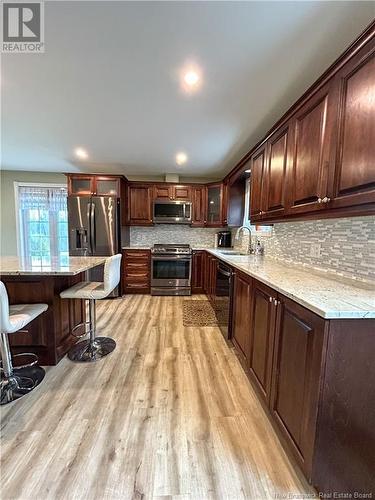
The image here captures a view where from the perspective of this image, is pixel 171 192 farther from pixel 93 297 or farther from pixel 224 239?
pixel 93 297

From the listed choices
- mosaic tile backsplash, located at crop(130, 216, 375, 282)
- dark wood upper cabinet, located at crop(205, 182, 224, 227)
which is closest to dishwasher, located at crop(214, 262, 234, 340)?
mosaic tile backsplash, located at crop(130, 216, 375, 282)

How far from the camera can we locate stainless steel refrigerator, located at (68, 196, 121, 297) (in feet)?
13.2

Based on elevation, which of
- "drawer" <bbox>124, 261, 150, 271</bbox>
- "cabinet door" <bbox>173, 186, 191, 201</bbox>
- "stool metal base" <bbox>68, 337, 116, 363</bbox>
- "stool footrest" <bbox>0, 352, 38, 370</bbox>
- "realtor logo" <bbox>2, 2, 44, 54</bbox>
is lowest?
"stool metal base" <bbox>68, 337, 116, 363</bbox>

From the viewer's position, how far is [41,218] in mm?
4930

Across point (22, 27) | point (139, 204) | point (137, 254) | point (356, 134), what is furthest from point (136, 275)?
point (356, 134)

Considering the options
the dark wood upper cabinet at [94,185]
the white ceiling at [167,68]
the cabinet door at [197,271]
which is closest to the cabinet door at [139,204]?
the dark wood upper cabinet at [94,185]

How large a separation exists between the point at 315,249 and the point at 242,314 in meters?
0.86

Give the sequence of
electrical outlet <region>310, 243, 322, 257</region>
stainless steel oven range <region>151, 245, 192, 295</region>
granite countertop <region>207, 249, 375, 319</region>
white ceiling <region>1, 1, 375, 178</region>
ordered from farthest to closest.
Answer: stainless steel oven range <region>151, 245, 192, 295</region> < electrical outlet <region>310, 243, 322, 257</region> < white ceiling <region>1, 1, 375, 178</region> < granite countertop <region>207, 249, 375, 319</region>

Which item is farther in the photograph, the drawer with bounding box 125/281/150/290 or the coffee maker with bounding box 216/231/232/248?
the coffee maker with bounding box 216/231/232/248

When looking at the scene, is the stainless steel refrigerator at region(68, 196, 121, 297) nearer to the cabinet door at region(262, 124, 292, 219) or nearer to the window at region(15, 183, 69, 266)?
the window at region(15, 183, 69, 266)

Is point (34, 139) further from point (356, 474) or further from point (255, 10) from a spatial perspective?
point (356, 474)

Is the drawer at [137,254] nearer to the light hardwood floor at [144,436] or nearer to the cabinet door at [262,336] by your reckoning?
the light hardwood floor at [144,436]

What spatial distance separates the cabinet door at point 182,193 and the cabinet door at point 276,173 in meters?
2.41

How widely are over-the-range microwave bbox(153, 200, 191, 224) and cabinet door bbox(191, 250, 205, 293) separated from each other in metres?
0.76
